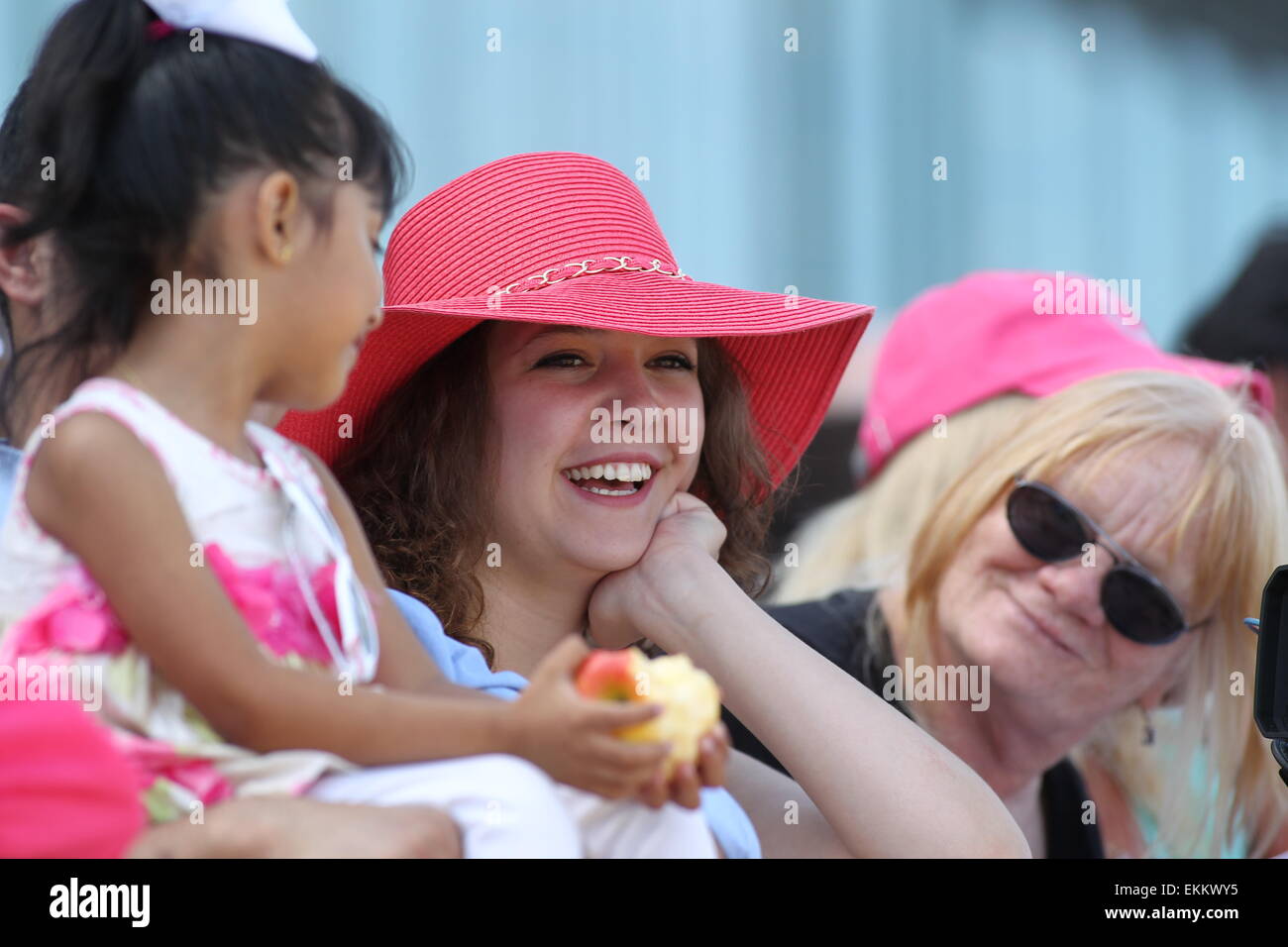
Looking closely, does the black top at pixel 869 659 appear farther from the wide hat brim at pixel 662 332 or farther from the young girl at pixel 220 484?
the young girl at pixel 220 484

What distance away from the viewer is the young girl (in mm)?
683

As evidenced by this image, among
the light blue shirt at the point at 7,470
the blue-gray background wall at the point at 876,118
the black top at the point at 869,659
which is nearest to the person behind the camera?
the light blue shirt at the point at 7,470

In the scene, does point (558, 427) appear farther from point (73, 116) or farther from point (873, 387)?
point (873, 387)

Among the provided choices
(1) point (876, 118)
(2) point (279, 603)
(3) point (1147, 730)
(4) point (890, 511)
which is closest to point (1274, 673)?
(2) point (279, 603)

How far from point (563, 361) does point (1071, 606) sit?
2.47 feet

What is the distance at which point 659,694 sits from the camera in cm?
70

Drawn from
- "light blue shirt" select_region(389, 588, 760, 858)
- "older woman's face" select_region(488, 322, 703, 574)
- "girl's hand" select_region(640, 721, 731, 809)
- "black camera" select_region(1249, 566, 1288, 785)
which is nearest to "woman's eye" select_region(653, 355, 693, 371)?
"older woman's face" select_region(488, 322, 703, 574)

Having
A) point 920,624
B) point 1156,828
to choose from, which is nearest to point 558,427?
point 920,624

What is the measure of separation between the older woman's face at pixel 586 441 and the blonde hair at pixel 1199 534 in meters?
0.65

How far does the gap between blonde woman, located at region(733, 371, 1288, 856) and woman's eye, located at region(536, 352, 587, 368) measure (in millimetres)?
565

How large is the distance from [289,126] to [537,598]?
61 cm

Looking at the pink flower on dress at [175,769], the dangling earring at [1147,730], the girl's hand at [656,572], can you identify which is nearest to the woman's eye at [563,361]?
the girl's hand at [656,572]

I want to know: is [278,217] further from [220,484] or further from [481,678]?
[481,678]

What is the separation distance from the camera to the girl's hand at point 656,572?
1.22m
